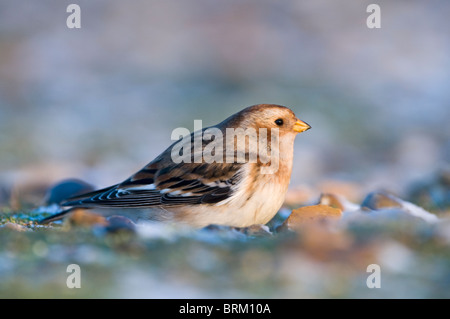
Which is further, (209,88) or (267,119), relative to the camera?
(209,88)

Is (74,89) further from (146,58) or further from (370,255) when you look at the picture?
(370,255)

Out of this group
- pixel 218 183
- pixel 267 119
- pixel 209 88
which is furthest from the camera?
pixel 209 88

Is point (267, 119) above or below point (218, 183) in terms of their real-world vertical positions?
above

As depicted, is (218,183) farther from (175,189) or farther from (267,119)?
(267,119)

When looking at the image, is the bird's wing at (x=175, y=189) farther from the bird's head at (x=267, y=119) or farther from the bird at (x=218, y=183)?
the bird's head at (x=267, y=119)

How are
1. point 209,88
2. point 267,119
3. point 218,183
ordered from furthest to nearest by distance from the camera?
point 209,88, point 267,119, point 218,183

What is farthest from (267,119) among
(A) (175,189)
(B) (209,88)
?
(B) (209,88)

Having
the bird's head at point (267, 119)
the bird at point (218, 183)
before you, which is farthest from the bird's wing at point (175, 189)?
the bird's head at point (267, 119)
